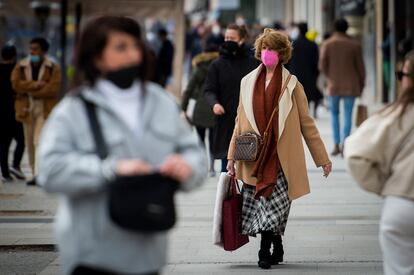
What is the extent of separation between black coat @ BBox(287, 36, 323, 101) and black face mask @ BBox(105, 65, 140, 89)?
1535 centimetres

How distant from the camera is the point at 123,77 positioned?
15.4ft

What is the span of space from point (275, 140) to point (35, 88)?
6.18 metres

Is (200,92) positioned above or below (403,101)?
below

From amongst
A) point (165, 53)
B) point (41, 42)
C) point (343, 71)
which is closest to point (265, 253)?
Answer: point (41, 42)

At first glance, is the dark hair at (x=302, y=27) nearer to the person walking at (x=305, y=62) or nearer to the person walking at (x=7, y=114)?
the person walking at (x=305, y=62)

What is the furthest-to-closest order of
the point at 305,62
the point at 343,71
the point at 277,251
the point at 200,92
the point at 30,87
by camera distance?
the point at 305,62
the point at 343,71
the point at 200,92
the point at 30,87
the point at 277,251

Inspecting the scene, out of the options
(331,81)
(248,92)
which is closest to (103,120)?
Answer: (248,92)

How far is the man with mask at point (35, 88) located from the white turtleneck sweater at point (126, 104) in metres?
10.1

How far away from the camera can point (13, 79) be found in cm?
1480

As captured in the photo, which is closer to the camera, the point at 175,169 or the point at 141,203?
the point at 141,203

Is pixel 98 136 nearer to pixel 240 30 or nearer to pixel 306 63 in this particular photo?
pixel 240 30

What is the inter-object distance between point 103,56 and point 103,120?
252mm

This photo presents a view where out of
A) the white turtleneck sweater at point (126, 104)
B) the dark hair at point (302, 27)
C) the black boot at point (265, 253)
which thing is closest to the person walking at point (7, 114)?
the dark hair at point (302, 27)

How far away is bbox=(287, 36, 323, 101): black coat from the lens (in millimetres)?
20344
